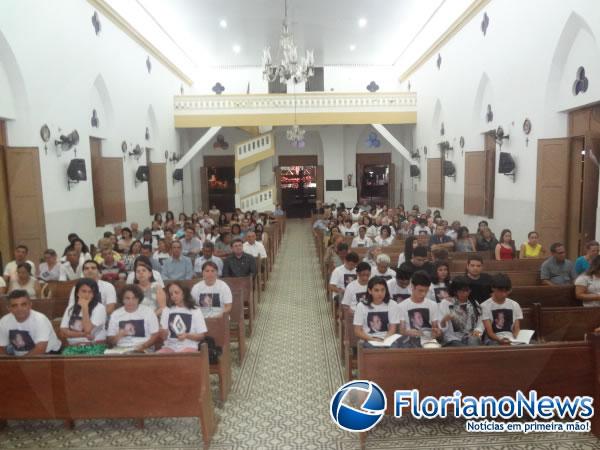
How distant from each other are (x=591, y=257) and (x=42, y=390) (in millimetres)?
5975

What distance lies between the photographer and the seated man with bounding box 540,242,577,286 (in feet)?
18.5

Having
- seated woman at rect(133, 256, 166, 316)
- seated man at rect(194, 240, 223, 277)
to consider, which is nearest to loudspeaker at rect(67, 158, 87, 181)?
seated man at rect(194, 240, 223, 277)

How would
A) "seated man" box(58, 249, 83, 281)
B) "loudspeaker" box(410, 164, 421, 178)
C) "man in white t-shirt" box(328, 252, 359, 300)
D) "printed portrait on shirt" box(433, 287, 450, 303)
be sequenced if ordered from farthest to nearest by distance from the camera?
1. "loudspeaker" box(410, 164, 421, 178)
2. "seated man" box(58, 249, 83, 281)
3. "man in white t-shirt" box(328, 252, 359, 300)
4. "printed portrait on shirt" box(433, 287, 450, 303)

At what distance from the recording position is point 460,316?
14.3 ft

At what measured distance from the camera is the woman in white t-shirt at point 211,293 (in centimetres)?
514

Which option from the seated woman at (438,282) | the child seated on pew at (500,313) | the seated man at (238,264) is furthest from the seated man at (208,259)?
the child seated on pew at (500,313)

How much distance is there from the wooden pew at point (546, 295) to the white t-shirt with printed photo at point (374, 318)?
1.80 m

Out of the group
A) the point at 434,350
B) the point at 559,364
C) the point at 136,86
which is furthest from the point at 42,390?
the point at 136,86

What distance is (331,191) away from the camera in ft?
64.9

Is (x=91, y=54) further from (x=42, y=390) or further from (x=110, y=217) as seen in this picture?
(x=42, y=390)

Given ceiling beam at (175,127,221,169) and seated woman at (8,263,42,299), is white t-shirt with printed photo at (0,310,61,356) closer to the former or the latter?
seated woman at (8,263,42,299)

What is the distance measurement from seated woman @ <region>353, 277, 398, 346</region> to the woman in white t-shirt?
161 centimetres

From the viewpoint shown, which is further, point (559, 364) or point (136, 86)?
point (136, 86)

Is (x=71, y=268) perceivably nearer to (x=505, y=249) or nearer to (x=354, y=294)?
(x=354, y=294)
